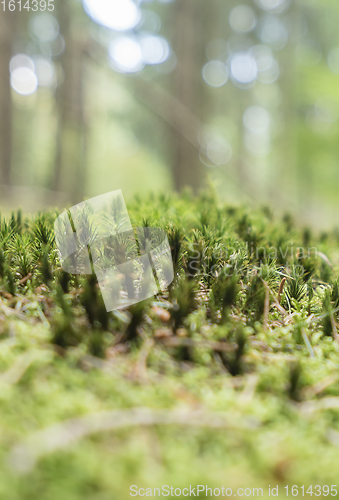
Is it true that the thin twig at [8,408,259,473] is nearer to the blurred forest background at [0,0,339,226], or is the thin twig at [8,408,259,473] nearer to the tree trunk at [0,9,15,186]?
the blurred forest background at [0,0,339,226]

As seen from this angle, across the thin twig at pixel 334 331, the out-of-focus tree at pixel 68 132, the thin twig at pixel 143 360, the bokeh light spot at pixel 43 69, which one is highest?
the bokeh light spot at pixel 43 69

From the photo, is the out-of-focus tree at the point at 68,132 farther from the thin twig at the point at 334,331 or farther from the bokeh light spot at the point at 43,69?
the thin twig at the point at 334,331

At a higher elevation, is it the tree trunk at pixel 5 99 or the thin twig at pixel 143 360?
the tree trunk at pixel 5 99

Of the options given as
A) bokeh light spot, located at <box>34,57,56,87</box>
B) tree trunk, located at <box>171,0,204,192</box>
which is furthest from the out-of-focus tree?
bokeh light spot, located at <box>34,57,56,87</box>

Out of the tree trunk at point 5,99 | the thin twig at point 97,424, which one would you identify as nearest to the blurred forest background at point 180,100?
the tree trunk at point 5,99

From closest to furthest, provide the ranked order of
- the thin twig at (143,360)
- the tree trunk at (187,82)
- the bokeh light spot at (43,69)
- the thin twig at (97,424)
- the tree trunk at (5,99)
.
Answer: the thin twig at (97,424)
the thin twig at (143,360)
the tree trunk at (5,99)
the tree trunk at (187,82)
the bokeh light spot at (43,69)

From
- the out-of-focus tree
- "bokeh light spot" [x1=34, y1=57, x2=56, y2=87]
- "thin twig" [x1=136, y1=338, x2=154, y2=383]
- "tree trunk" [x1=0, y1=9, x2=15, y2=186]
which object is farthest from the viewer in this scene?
"bokeh light spot" [x1=34, y1=57, x2=56, y2=87]

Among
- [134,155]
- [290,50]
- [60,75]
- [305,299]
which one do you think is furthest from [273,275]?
[134,155]
